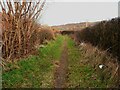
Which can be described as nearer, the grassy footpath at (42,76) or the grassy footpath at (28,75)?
the grassy footpath at (42,76)

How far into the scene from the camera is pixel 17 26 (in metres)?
15.3

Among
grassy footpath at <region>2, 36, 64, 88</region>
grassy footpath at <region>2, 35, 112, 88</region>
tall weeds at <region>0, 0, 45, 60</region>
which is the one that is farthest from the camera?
tall weeds at <region>0, 0, 45, 60</region>

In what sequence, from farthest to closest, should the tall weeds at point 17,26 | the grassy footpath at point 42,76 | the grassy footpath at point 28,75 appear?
the tall weeds at point 17,26, the grassy footpath at point 28,75, the grassy footpath at point 42,76

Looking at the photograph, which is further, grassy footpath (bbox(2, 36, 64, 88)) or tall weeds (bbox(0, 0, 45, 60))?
tall weeds (bbox(0, 0, 45, 60))

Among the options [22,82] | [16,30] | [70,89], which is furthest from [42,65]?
[70,89]

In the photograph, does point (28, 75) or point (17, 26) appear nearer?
point (28, 75)

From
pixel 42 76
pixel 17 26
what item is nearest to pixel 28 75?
pixel 42 76

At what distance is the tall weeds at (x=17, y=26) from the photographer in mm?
14659

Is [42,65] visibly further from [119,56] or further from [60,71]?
[119,56]

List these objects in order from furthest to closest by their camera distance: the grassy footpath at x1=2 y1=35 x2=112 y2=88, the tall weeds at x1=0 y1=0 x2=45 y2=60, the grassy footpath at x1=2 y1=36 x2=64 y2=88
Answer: the tall weeds at x1=0 y1=0 x2=45 y2=60, the grassy footpath at x1=2 y1=36 x2=64 y2=88, the grassy footpath at x1=2 y1=35 x2=112 y2=88

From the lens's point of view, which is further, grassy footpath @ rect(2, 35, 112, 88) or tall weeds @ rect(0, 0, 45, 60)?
tall weeds @ rect(0, 0, 45, 60)

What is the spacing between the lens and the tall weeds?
1466 centimetres

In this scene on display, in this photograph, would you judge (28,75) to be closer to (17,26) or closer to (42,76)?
(42,76)

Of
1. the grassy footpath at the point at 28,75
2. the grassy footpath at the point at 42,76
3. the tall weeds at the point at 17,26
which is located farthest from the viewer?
the tall weeds at the point at 17,26
